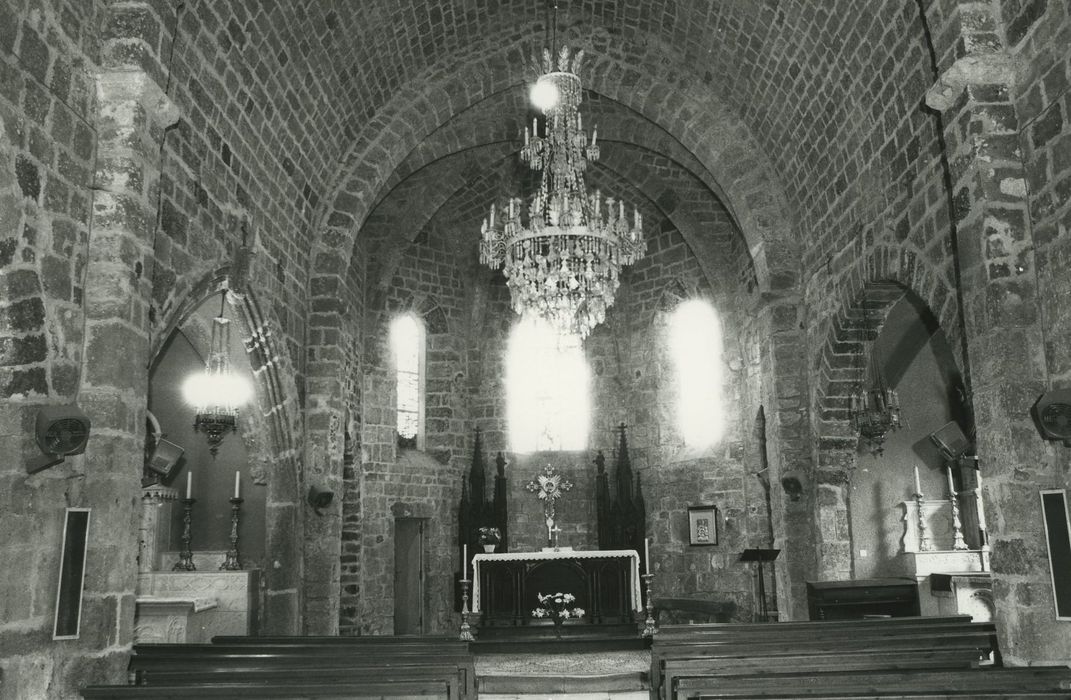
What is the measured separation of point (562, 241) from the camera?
9.00 meters

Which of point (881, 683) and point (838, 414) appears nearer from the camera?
point (881, 683)

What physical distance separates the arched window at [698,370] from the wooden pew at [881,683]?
33.1ft

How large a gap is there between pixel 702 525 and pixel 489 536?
11.3 ft

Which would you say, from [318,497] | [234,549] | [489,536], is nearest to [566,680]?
[318,497]

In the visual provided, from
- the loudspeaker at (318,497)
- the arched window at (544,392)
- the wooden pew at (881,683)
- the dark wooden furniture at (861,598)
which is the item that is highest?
the arched window at (544,392)

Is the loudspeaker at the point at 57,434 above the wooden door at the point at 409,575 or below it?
above

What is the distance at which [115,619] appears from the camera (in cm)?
584

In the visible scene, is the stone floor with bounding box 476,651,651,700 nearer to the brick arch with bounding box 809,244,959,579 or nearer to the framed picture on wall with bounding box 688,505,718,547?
the brick arch with bounding box 809,244,959,579

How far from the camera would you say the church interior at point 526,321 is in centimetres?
586

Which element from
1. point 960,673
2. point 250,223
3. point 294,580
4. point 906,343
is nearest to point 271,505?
point 294,580

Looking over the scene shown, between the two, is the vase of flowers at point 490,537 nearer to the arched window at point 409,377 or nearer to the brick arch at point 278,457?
the arched window at point 409,377

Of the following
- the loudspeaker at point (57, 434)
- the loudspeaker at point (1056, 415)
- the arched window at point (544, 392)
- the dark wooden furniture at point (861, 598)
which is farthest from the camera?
the arched window at point (544, 392)

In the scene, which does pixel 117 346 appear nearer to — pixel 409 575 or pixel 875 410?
pixel 875 410

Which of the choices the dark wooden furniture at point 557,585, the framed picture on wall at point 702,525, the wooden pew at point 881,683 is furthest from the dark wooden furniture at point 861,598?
the wooden pew at point 881,683
